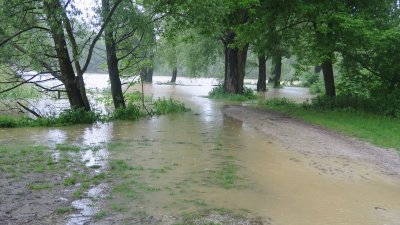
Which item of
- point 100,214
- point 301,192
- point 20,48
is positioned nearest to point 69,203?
point 100,214

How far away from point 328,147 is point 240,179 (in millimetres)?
4646

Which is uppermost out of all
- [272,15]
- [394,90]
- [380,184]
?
[272,15]

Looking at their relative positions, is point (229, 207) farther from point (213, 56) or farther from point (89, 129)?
point (213, 56)

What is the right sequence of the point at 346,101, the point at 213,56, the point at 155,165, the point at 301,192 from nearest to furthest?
the point at 301,192, the point at 155,165, the point at 346,101, the point at 213,56

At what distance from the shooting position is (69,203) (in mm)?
6426

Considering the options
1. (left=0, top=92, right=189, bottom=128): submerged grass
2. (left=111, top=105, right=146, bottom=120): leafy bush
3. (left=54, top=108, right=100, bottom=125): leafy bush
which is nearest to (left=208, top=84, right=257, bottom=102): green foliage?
(left=0, top=92, right=189, bottom=128): submerged grass

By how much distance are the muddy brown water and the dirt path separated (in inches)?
11.0

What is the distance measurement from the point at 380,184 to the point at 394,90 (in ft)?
36.9

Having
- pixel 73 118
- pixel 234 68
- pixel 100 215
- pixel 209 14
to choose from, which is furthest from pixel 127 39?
pixel 100 215

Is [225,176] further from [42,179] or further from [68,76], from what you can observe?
[68,76]

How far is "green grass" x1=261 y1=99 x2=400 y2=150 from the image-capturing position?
13.2 meters

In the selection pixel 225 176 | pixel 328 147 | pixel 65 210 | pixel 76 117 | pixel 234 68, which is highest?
pixel 234 68

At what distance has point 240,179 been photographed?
8.28m

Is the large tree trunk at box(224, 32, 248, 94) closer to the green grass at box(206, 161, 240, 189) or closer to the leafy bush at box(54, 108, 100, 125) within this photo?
the leafy bush at box(54, 108, 100, 125)
